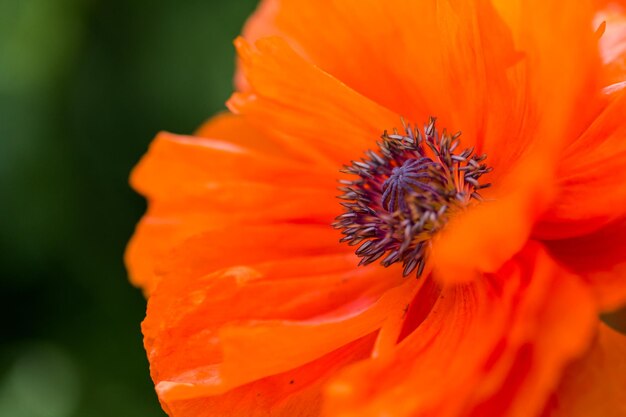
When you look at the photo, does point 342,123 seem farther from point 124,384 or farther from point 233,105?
point 124,384

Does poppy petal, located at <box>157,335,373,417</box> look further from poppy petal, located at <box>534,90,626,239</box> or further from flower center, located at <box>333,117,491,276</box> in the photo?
poppy petal, located at <box>534,90,626,239</box>

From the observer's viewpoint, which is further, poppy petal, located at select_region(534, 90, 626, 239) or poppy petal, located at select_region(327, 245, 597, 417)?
poppy petal, located at select_region(534, 90, 626, 239)

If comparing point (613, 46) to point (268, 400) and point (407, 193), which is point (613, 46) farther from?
point (268, 400)

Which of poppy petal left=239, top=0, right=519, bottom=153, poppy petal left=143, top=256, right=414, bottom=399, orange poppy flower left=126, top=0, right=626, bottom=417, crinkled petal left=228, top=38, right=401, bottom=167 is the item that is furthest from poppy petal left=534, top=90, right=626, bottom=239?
crinkled petal left=228, top=38, right=401, bottom=167

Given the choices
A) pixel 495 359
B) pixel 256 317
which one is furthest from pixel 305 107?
pixel 495 359

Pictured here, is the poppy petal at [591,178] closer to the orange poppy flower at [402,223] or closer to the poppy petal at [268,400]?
the orange poppy flower at [402,223]

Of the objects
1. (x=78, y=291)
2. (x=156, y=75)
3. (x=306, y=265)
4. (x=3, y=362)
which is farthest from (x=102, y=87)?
(x=306, y=265)

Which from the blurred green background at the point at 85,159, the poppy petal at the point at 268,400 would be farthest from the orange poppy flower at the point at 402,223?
the blurred green background at the point at 85,159
